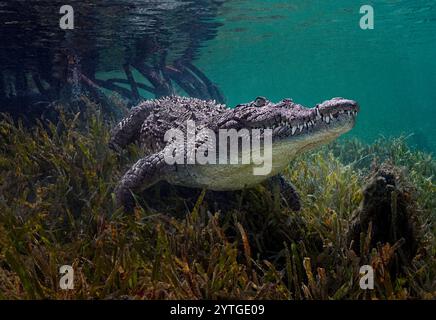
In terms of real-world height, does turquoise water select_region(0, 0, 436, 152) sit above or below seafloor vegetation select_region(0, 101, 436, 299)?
above

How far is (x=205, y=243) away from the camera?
11.5 ft

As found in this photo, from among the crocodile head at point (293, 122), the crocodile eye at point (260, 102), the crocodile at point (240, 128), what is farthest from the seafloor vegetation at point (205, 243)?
the crocodile eye at point (260, 102)

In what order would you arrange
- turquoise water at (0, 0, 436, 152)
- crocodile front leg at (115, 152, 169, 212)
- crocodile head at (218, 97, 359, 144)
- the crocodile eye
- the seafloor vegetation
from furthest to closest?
turquoise water at (0, 0, 436, 152) < crocodile front leg at (115, 152, 169, 212) < the crocodile eye < crocodile head at (218, 97, 359, 144) < the seafloor vegetation

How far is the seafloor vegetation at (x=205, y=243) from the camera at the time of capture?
2887 millimetres

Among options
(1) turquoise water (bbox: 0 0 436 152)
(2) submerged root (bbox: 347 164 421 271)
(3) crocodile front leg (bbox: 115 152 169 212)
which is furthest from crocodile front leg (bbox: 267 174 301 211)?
(1) turquoise water (bbox: 0 0 436 152)

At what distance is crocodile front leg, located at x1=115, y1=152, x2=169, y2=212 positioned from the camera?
4.45 m

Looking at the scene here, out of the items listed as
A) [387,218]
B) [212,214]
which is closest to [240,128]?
[212,214]

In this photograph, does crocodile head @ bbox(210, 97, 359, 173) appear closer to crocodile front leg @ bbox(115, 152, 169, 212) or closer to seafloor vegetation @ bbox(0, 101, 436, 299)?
seafloor vegetation @ bbox(0, 101, 436, 299)

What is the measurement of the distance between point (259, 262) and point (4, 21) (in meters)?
11.0

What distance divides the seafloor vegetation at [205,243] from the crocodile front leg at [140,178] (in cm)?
17

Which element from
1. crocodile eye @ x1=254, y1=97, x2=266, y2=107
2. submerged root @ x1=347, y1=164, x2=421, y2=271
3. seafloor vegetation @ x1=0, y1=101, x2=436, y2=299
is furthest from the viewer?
crocodile eye @ x1=254, y1=97, x2=266, y2=107

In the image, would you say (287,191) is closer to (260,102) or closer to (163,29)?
(260,102)

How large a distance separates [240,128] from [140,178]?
1.42 meters
